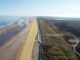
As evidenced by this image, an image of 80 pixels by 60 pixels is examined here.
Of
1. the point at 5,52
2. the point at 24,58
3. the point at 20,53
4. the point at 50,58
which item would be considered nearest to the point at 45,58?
the point at 50,58

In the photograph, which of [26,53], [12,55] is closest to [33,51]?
[26,53]

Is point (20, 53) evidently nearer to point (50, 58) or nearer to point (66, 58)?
point (50, 58)

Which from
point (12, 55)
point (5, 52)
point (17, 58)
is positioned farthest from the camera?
point (5, 52)

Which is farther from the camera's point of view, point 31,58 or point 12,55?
point 12,55

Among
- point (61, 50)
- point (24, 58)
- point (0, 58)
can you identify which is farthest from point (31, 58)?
point (61, 50)

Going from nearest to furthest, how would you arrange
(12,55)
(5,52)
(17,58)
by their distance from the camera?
(17,58), (12,55), (5,52)

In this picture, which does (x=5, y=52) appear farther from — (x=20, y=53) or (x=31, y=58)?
(x=31, y=58)

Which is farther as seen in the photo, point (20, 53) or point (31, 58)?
point (20, 53)
